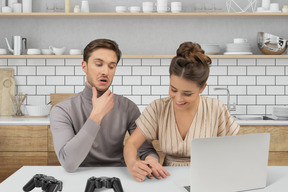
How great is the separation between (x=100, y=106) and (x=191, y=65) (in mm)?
505

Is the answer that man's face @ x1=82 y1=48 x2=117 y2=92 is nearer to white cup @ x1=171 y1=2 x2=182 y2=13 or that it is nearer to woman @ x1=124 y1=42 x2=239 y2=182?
woman @ x1=124 y1=42 x2=239 y2=182

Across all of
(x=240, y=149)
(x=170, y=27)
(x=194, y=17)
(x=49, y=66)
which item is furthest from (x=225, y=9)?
(x=240, y=149)

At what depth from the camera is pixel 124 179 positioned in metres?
1.58

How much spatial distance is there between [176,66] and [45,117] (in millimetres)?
2221

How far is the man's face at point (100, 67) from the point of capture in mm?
1918

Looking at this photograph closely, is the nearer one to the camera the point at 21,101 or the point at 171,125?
the point at 171,125

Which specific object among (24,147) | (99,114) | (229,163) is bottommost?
(24,147)

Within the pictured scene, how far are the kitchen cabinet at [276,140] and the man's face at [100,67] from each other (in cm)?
177

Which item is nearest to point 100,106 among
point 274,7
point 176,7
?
point 176,7

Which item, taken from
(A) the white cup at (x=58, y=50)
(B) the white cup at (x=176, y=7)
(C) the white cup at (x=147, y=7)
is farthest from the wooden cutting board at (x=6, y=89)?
(B) the white cup at (x=176, y=7)

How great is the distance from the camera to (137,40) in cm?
394

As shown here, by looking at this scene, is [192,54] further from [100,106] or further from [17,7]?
[17,7]

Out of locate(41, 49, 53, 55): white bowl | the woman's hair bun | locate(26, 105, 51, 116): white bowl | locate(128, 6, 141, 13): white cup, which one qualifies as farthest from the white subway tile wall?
the woman's hair bun

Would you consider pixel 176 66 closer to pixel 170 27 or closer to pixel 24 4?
pixel 170 27
